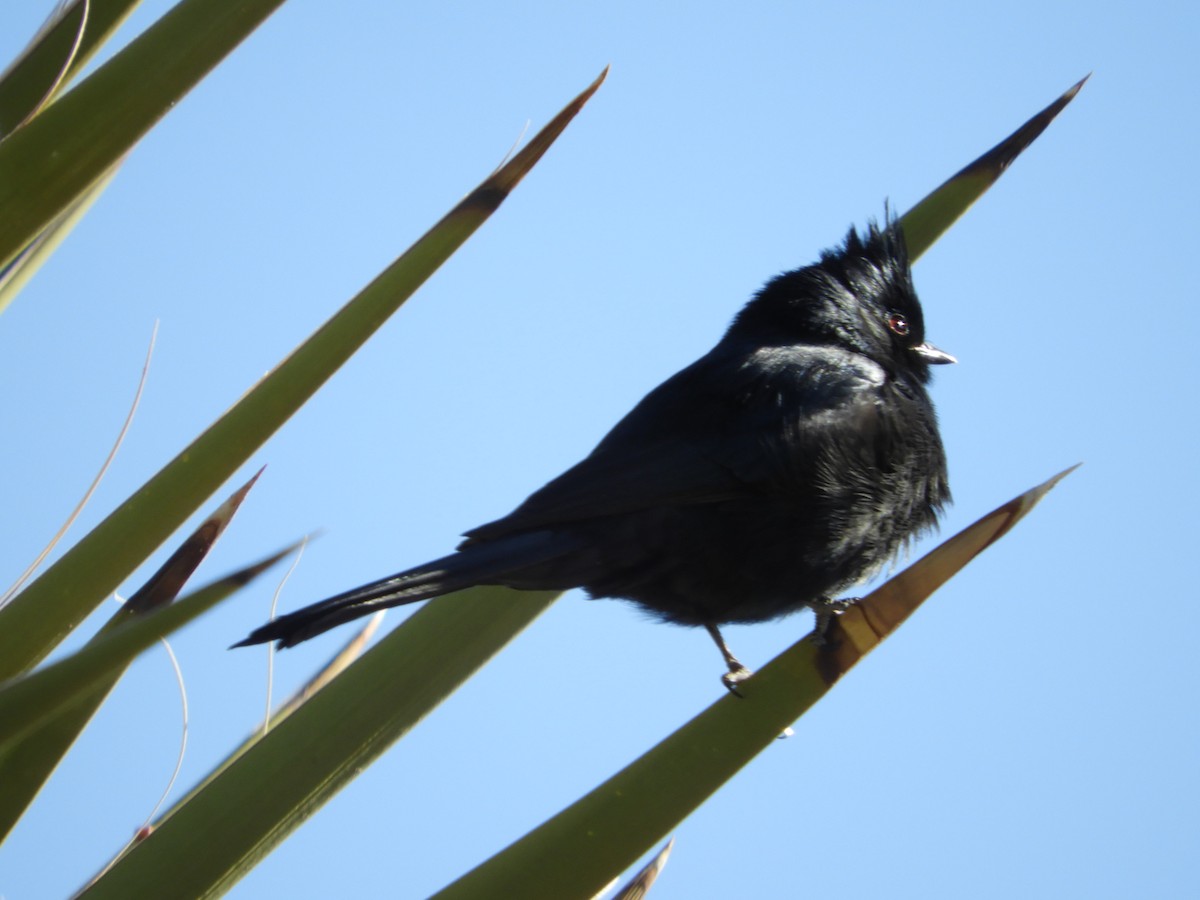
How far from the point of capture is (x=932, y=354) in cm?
421

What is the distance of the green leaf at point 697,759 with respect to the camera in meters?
1.61

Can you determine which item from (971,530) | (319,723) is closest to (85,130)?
(319,723)

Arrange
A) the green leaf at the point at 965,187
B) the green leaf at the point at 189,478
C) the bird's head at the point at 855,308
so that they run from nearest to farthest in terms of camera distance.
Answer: the green leaf at the point at 189,478, the green leaf at the point at 965,187, the bird's head at the point at 855,308

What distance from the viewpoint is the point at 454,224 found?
189 cm

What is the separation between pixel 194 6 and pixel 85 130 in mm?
236

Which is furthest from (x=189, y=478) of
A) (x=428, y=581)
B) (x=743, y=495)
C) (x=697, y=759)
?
(x=743, y=495)

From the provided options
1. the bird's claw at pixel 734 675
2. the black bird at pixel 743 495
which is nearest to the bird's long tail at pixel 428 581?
the black bird at pixel 743 495

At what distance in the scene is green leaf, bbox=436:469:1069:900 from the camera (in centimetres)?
161

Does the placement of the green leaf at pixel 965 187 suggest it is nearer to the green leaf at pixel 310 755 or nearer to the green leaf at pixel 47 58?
the green leaf at pixel 310 755

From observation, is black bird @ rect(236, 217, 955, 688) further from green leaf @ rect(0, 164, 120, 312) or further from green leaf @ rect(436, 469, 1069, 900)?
green leaf @ rect(0, 164, 120, 312)

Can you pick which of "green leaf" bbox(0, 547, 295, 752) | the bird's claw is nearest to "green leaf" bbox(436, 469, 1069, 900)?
"green leaf" bbox(0, 547, 295, 752)

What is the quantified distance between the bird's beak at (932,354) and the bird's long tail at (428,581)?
1.91 metres

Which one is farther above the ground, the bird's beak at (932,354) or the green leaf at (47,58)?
the green leaf at (47,58)

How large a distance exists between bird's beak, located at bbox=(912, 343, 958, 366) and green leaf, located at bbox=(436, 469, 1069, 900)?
7.86 ft
